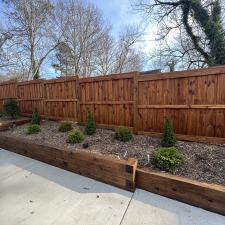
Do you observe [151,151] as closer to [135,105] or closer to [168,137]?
[168,137]

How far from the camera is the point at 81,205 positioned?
2.53 m

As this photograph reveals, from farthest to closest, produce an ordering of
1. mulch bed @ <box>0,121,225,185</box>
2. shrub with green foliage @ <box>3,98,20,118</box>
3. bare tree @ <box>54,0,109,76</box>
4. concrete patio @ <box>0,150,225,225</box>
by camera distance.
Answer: bare tree @ <box>54,0,109,76</box> → shrub with green foliage @ <box>3,98,20,118</box> → mulch bed @ <box>0,121,225,185</box> → concrete patio @ <box>0,150,225,225</box>

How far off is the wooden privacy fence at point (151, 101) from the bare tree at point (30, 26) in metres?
6.29

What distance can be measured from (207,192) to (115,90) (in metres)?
3.11

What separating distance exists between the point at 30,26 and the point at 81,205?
10972 mm

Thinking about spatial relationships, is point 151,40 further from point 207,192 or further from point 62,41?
point 207,192

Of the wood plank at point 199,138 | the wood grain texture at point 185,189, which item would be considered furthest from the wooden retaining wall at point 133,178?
the wood plank at point 199,138

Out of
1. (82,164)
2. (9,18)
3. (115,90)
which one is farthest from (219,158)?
(9,18)

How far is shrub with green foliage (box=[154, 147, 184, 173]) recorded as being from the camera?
2.89 metres

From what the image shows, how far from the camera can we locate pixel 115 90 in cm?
481

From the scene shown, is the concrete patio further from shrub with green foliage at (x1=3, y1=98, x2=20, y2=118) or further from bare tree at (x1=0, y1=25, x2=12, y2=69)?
bare tree at (x1=0, y1=25, x2=12, y2=69)

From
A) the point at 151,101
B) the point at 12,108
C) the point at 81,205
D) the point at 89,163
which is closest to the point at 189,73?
the point at 151,101

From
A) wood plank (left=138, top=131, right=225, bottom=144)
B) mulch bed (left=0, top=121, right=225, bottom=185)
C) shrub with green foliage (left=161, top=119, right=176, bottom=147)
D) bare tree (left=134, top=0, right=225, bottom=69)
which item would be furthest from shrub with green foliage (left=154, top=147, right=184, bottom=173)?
bare tree (left=134, top=0, right=225, bottom=69)

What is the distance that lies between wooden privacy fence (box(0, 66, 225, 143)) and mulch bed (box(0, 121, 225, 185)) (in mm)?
298
